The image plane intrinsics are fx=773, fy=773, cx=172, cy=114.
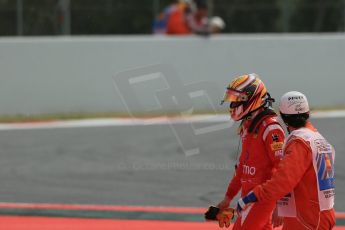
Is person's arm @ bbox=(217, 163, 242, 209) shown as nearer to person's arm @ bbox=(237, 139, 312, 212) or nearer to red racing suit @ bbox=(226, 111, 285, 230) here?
red racing suit @ bbox=(226, 111, 285, 230)

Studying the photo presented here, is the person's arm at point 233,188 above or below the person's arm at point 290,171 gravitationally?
below

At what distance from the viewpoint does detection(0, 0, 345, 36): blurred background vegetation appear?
55.8ft

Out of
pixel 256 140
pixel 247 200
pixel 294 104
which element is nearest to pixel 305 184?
pixel 247 200

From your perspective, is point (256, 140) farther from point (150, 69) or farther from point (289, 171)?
point (150, 69)

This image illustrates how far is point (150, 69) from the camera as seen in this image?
1308cm

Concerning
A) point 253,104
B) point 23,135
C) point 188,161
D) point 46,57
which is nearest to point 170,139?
point 188,161

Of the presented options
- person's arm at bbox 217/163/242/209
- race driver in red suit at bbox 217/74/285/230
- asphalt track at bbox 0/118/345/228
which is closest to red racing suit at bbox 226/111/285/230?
race driver in red suit at bbox 217/74/285/230

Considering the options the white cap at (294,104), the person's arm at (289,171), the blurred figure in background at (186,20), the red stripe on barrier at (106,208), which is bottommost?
the red stripe on barrier at (106,208)

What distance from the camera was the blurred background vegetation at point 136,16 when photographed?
17.0 metres

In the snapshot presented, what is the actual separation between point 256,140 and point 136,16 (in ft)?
45.0

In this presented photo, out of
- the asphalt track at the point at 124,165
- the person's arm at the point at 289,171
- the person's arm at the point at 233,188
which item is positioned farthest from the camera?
the asphalt track at the point at 124,165

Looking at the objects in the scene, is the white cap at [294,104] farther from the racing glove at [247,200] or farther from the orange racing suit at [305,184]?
the racing glove at [247,200]

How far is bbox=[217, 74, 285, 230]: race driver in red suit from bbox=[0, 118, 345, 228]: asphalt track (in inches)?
136

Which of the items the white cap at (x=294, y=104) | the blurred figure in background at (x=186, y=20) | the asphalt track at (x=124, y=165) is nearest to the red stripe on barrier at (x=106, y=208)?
the asphalt track at (x=124, y=165)
